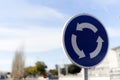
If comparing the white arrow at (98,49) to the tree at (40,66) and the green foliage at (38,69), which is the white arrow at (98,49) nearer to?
the green foliage at (38,69)

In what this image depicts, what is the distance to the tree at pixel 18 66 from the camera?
65.5 m

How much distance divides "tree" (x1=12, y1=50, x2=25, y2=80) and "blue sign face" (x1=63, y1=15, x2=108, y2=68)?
2406 inches

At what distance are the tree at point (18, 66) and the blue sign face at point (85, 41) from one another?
6111 cm

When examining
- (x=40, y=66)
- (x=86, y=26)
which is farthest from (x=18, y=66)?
(x=86, y=26)

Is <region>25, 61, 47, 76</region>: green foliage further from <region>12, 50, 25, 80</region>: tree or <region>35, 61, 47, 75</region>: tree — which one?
<region>12, 50, 25, 80</region>: tree

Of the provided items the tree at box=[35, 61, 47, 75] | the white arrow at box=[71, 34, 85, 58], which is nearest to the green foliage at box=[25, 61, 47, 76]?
the tree at box=[35, 61, 47, 75]

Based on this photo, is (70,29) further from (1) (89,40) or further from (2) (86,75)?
(2) (86,75)

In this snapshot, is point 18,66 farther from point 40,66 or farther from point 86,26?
point 86,26

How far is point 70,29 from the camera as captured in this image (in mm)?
4172

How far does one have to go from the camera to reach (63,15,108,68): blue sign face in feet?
13.4

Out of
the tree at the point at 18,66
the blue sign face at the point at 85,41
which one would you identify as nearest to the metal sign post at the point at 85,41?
the blue sign face at the point at 85,41

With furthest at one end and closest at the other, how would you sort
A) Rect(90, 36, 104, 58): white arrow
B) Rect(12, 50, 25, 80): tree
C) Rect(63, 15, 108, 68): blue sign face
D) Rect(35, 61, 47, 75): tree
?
Rect(35, 61, 47, 75): tree < Rect(12, 50, 25, 80): tree < Rect(90, 36, 104, 58): white arrow < Rect(63, 15, 108, 68): blue sign face

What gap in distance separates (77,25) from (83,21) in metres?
0.11

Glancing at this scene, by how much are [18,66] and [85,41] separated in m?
65.5
